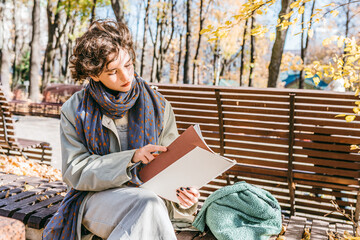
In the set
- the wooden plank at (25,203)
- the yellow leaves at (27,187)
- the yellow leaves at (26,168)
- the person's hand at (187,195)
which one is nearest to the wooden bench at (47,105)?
the yellow leaves at (26,168)

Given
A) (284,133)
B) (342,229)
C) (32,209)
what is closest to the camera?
(32,209)

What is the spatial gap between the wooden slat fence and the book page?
152cm

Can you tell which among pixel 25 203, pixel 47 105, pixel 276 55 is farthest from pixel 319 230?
pixel 47 105

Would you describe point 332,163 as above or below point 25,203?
above

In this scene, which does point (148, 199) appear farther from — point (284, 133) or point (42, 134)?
point (42, 134)

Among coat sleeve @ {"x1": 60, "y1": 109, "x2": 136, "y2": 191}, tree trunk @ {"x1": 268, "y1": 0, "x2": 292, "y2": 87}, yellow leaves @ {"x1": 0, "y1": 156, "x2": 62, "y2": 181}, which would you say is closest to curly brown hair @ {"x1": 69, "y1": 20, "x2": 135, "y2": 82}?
coat sleeve @ {"x1": 60, "y1": 109, "x2": 136, "y2": 191}

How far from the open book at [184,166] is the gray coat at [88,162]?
16 cm

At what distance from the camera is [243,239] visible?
261 cm

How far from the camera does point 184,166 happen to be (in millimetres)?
2215

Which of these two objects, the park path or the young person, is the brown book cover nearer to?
the young person

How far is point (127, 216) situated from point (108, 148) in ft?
1.61

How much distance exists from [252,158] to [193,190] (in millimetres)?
1582

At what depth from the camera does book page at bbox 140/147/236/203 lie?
213 cm

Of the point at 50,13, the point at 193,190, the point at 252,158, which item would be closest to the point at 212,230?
the point at 193,190
